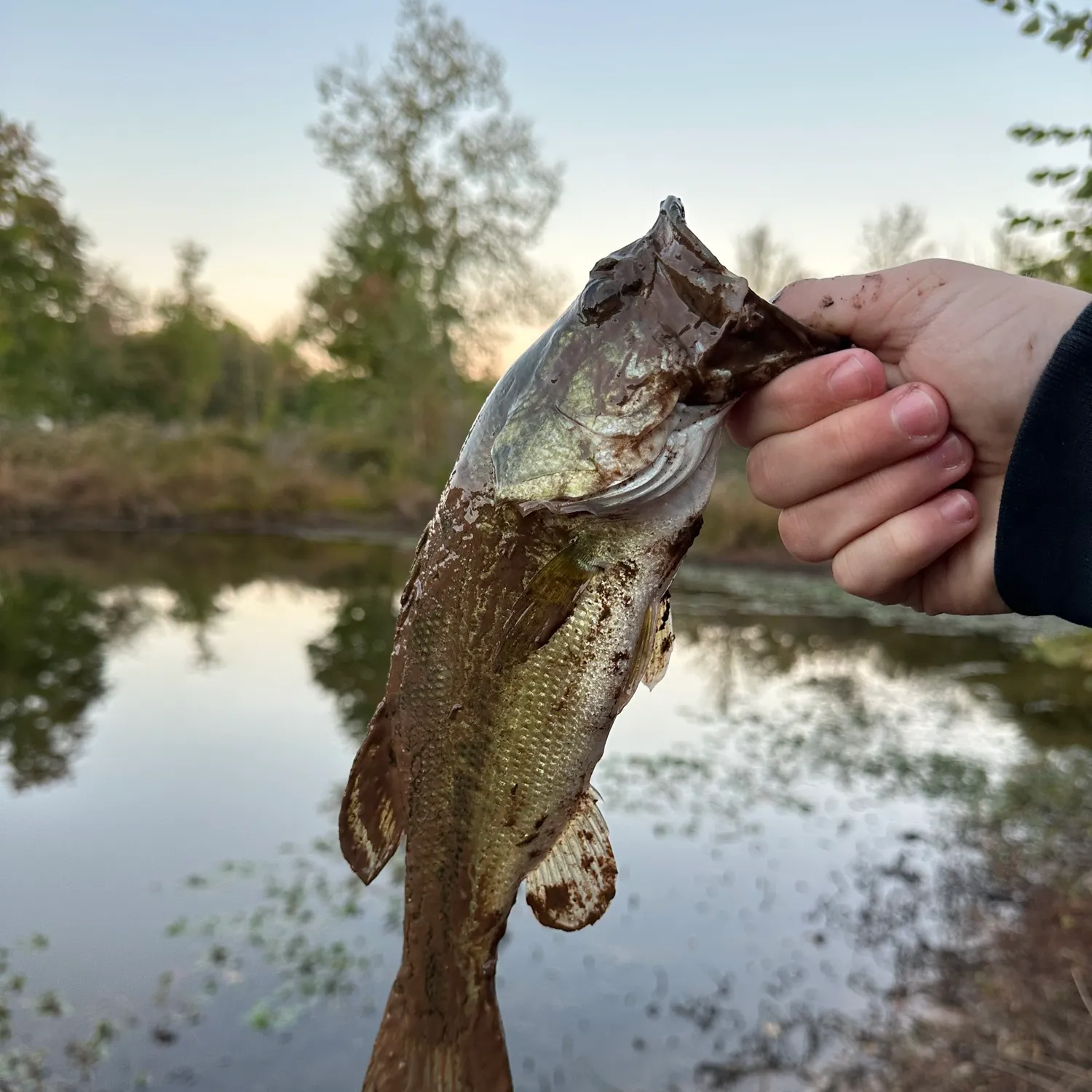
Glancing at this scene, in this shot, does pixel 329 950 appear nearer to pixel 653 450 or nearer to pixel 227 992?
pixel 227 992

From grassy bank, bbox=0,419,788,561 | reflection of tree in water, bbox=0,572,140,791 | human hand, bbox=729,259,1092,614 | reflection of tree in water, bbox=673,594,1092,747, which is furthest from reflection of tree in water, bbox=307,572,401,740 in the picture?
grassy bank, bbox=0,419,788,561

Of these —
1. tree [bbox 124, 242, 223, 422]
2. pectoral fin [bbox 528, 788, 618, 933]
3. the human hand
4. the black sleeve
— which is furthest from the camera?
tree [bbox 124, 242, 223, 422]

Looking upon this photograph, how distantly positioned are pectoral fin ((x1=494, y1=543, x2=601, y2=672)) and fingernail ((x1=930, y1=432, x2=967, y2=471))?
796 millimetres

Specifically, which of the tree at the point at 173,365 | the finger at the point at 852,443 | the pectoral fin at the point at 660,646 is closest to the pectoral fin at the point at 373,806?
the pectoral fin at the point at 660,646

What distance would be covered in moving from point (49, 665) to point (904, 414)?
12481mm

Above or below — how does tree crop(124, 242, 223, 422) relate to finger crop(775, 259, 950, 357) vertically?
above

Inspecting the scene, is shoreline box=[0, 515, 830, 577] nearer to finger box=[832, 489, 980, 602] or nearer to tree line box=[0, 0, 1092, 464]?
tree line box=[0, 0, 1092, 464]

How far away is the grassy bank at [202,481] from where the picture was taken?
2503 centimetres

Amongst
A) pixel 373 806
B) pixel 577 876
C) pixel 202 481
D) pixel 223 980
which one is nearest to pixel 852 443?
pixel 577 876

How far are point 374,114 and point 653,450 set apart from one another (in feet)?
102

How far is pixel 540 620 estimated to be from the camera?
5.63 feet

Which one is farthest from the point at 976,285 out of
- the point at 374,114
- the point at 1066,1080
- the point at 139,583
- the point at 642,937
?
the point at 374,114

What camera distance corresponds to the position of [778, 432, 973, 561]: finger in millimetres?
1817

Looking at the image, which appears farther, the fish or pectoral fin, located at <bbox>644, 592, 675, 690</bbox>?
pectoral fin, located at <bbox>644, 592, 675, 690</bbox>
